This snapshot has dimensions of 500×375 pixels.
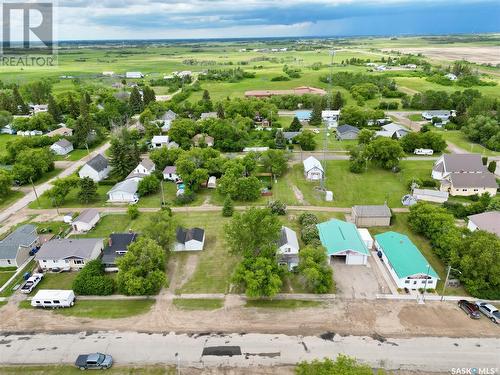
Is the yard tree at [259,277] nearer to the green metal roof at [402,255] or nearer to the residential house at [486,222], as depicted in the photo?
the green metal roof at [402,255]

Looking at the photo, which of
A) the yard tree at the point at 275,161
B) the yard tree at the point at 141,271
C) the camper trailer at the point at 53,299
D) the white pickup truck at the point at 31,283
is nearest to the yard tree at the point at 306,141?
the yard tree at the point at 275,161

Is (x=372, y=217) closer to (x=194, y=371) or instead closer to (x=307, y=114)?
(x=194, y=371)

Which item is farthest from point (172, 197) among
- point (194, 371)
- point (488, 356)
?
point (488, 356)

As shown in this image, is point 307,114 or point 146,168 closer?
point 146,168

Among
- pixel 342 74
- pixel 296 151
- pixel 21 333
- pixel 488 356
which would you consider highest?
pixel 342 74

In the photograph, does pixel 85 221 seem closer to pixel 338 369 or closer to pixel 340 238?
pixel 340 238

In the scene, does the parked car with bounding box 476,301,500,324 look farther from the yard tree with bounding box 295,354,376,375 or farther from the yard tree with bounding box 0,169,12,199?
the yard tree with bounding box 0,169,12,199
